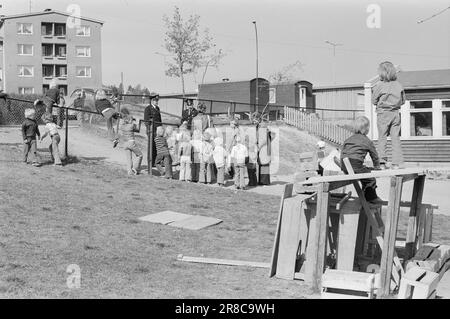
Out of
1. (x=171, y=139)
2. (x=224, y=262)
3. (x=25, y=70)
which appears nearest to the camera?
(x=224, y=262)

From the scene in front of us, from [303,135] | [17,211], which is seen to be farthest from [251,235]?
[303,135]

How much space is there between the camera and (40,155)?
51.9 feet

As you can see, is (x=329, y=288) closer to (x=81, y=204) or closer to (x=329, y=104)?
(x=81, y=204)

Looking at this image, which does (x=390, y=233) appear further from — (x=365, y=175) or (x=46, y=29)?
(x=46, y=29)

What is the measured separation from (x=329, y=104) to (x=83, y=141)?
113 feet

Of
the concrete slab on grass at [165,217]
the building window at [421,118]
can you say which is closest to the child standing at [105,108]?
the concrete slab on grass at [165,217]

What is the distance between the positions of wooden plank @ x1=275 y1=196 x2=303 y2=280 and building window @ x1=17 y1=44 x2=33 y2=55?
69415mm

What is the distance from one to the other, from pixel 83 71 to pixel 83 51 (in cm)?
227

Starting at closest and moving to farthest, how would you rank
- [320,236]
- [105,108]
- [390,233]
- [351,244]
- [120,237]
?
1. [390,233]
2. [320,236]
3. [351,244]
4. [120,237]
5. [105,108]

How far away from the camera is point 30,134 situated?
14125 mm

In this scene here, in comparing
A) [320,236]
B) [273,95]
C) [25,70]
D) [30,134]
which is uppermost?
[25,70]

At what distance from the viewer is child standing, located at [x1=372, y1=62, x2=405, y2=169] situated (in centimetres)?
890

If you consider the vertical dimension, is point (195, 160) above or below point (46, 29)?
below

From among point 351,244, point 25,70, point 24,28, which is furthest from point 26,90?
point 351,244
